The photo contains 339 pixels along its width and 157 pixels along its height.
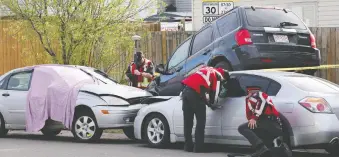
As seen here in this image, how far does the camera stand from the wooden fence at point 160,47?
1803 centimetres

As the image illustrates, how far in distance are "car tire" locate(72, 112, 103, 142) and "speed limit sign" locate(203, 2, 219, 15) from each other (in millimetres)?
3807

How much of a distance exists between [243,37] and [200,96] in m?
2.37

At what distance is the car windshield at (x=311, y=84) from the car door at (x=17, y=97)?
5850 millimetres

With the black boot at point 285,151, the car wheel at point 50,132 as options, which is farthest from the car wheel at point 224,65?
the black boot at point 285,151

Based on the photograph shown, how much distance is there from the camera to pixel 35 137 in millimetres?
15266

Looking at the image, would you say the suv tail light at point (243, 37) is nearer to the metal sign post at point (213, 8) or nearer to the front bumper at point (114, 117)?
the metal sign post at point (213, 8)

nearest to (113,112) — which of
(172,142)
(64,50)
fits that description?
(172,142)

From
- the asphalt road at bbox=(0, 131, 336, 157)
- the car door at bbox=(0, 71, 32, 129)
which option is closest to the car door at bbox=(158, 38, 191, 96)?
the asphalt road at bbox=(0, 131, 336, 157)

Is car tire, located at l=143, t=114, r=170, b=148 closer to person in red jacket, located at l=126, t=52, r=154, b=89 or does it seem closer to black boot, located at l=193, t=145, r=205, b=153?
black boot, located at l=193, t=145, r=205, b=153

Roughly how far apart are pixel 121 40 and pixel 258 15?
20.2 ft

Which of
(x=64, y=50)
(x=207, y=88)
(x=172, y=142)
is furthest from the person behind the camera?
(x=64, y=50)

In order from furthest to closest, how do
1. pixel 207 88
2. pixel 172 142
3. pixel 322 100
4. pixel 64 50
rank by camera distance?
1. pixel 64 50
2. pixel 172 142
3. pixel 207 88
4. pixel 322 100

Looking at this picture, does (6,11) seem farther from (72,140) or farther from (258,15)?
(258,15)

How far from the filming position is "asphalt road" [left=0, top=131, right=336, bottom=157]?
11.7 m
